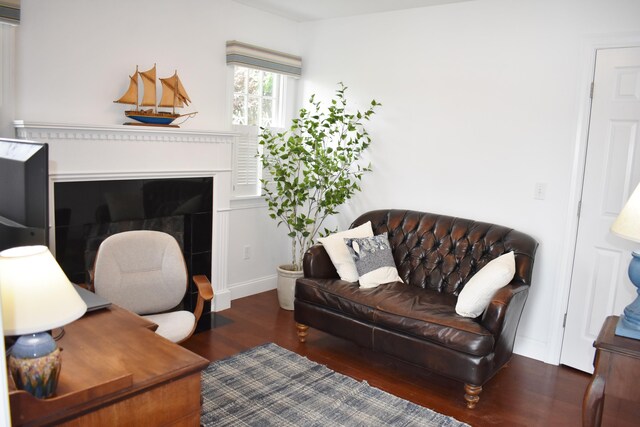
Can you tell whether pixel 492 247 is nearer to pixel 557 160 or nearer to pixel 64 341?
pixel 557 160

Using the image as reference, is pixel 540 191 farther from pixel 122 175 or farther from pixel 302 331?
pixel 122 175

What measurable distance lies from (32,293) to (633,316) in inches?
92.2

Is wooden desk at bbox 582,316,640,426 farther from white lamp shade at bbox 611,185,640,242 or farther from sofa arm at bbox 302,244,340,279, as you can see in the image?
sofa arm at bbox 302,244,340,279

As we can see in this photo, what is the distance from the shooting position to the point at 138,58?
3.62m

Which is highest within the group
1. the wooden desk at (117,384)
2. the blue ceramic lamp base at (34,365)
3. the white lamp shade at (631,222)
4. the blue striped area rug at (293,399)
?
the white lamp shade at (631,222)

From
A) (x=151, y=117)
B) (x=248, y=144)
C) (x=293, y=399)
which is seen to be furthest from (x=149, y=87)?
(x=293, y=399)

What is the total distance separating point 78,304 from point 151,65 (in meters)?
2.72

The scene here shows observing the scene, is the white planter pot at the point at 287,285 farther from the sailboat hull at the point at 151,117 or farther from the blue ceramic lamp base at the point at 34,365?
the blue ceramic lamp base at the point at 34,365

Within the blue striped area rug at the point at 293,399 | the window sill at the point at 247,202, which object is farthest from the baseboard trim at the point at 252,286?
the blue striped area rug at the point at 293,399

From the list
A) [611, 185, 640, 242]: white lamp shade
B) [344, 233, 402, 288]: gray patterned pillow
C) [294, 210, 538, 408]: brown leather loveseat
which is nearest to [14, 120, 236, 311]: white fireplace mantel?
[294, 210, 538, 408]: brown leather loveseat

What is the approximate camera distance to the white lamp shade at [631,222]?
2.15 meters

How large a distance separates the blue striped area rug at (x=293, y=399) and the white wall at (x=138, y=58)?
1.46 meters

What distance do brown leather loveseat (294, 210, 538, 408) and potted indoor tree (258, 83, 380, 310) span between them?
19.4 inches

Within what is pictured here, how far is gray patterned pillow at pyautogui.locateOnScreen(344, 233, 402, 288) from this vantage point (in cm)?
358
